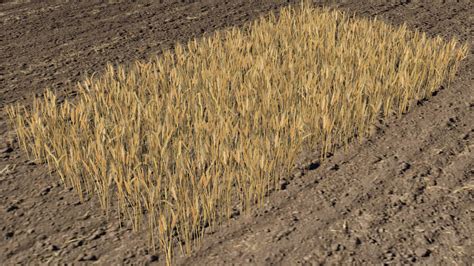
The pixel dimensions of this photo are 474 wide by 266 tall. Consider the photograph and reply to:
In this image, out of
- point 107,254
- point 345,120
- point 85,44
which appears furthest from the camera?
point 85,44

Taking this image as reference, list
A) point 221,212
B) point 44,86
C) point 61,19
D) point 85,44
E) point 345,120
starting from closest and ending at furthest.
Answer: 1. point 221,212
2. point 345,120
3. point 44,86
4. point 85,44
5. point 61,19

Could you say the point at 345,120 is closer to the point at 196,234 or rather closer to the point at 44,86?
the point at 196,234

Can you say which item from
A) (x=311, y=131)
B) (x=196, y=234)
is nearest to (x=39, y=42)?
(x=311, y=131)

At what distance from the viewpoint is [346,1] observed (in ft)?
16.6

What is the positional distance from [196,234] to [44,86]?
180 cm

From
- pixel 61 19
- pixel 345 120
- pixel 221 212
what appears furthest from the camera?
pixel 61 19

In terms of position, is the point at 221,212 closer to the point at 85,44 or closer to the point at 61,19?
the point at 85,44

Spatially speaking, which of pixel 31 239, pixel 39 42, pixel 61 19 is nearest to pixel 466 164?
pixel 31 239

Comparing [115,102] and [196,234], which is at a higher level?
[115,102]

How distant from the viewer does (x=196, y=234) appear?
2299 mm

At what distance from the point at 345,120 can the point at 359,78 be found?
0.33m

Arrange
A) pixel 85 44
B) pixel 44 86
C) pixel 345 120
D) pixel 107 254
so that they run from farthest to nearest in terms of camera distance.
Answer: pixel 85 44 → pixel 44 86 → pixel 345 120 → pixel 107 254

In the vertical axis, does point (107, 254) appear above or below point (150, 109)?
below

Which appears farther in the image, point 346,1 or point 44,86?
point 346,1
